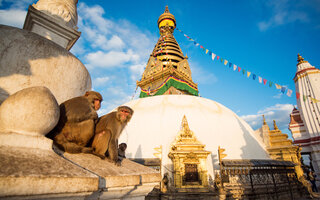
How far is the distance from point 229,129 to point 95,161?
1052cm

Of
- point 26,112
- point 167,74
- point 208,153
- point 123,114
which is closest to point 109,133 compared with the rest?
point 123,114

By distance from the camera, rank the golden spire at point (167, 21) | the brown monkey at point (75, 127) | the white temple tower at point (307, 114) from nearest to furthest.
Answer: the brown monkey at point (75, 127) → the white temple tower at point (307, 114) → the golden spire at point (167, 21)

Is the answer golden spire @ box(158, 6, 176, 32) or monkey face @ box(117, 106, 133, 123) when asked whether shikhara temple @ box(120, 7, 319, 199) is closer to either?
monkey face @ box(117, 106, 133, 123)

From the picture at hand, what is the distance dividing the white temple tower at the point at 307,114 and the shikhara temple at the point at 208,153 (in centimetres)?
757

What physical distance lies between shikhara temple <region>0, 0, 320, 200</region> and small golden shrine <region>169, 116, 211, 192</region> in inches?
1.6

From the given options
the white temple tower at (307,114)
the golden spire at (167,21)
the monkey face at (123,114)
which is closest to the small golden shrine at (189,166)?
the monkey face at (123,114)

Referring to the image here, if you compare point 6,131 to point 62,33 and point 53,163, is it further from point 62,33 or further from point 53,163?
point 62,33

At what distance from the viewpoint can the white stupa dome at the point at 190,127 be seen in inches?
365

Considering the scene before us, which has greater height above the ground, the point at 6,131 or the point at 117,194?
the point at 6,131

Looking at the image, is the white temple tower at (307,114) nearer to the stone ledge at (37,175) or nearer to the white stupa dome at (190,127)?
the white stupa dome at (190,127)

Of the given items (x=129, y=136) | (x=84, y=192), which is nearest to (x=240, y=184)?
(x=129, y=136)

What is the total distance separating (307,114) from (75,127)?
74.4ft

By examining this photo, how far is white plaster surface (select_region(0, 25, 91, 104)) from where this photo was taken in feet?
5.90

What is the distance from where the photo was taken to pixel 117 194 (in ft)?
4.97
